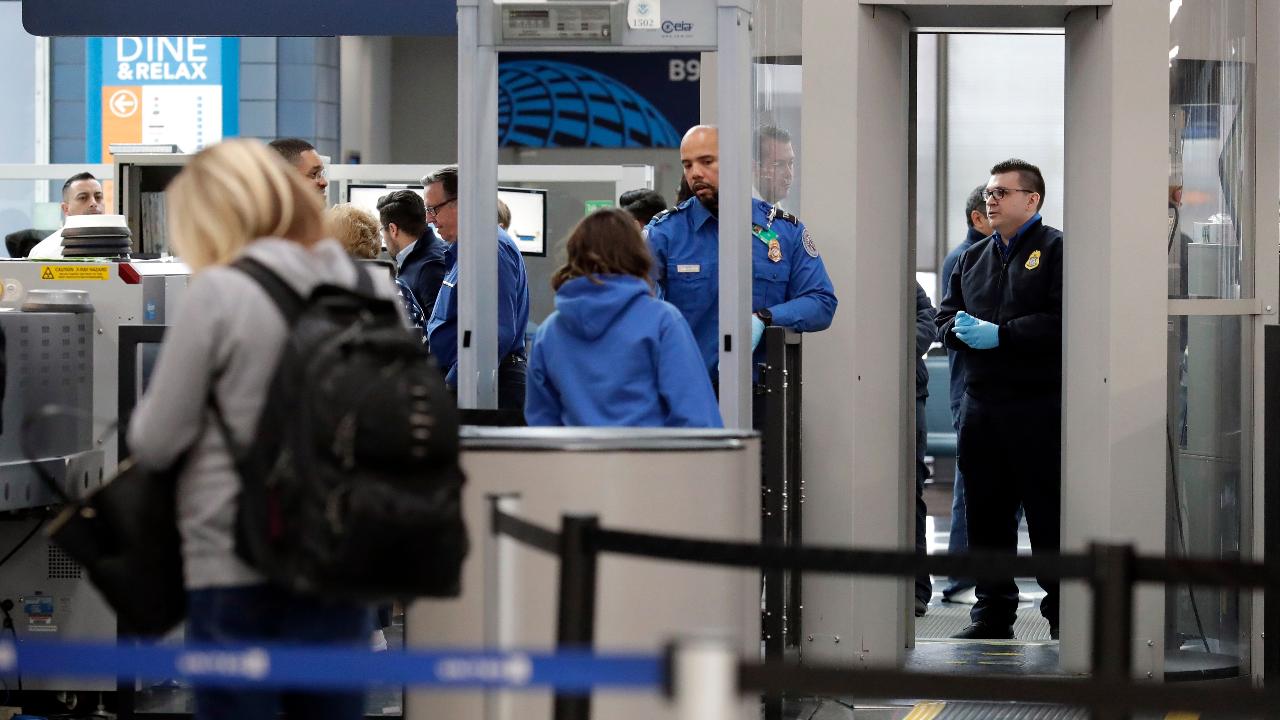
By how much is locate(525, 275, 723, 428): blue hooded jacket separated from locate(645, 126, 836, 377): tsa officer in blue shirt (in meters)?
0.89

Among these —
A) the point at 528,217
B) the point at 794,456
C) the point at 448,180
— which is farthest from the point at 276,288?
the point at 528,217

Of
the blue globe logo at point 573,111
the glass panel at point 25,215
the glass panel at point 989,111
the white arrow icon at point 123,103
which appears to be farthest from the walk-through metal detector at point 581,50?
the blue globe logo at point 573,111

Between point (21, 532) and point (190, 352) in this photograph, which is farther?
point (21, 532)

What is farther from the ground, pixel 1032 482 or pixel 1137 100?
pixel 1137 100

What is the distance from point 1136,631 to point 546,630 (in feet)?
8.75

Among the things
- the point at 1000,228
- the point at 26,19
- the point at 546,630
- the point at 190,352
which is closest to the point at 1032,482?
the point at 1000,228

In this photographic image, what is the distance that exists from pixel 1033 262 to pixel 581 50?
7.55 feet

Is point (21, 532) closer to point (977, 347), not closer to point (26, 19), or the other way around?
point (26, 19)

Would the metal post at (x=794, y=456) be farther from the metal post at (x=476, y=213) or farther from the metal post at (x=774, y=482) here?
the metal post at (x=476, y=213)

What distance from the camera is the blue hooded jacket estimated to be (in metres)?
4.20

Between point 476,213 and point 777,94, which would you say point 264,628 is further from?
point 777,94

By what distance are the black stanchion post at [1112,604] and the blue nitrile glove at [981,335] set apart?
3607 millimetres

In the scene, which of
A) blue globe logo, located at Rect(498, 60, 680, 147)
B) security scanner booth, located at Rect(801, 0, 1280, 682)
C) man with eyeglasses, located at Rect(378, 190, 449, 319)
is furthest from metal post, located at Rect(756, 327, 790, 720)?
blue globe logo, located at Rect(498, 60, 680, 147)

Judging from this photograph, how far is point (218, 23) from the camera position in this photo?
5895mm
